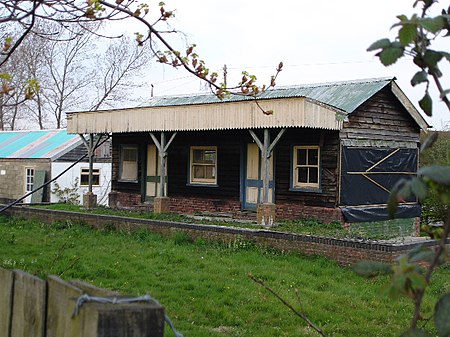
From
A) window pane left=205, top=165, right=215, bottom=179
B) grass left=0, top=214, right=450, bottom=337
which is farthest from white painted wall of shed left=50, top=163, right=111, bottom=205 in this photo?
grass left=0, top=214, right=450, bottom=337

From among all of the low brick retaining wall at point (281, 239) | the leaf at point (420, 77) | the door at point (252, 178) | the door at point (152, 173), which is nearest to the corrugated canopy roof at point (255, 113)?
the door at point (252, 178)

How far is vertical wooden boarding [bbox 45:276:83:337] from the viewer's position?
184 cm

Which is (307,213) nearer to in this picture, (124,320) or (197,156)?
(197,156)

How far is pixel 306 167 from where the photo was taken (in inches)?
706

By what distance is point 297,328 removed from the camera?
776 centimetres

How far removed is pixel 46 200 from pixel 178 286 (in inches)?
838

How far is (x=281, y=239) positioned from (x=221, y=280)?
11.6 feet

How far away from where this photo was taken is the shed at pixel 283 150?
16.5 m

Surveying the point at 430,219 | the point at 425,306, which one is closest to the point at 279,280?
the point at 425,306

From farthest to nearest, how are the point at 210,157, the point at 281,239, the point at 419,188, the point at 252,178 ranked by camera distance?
the point at 210,157, the point at 252,178, the point at 281,239, the point at 419,188

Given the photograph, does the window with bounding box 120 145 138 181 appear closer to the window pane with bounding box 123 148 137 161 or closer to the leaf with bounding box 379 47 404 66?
the window pane with bounding box 123 148 137 161

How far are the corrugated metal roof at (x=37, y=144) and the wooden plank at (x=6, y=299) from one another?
28.3 metres

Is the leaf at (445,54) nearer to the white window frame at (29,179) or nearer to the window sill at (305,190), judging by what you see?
the window sill at (305,190)

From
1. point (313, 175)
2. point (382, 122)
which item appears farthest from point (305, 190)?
point (382, 122)
